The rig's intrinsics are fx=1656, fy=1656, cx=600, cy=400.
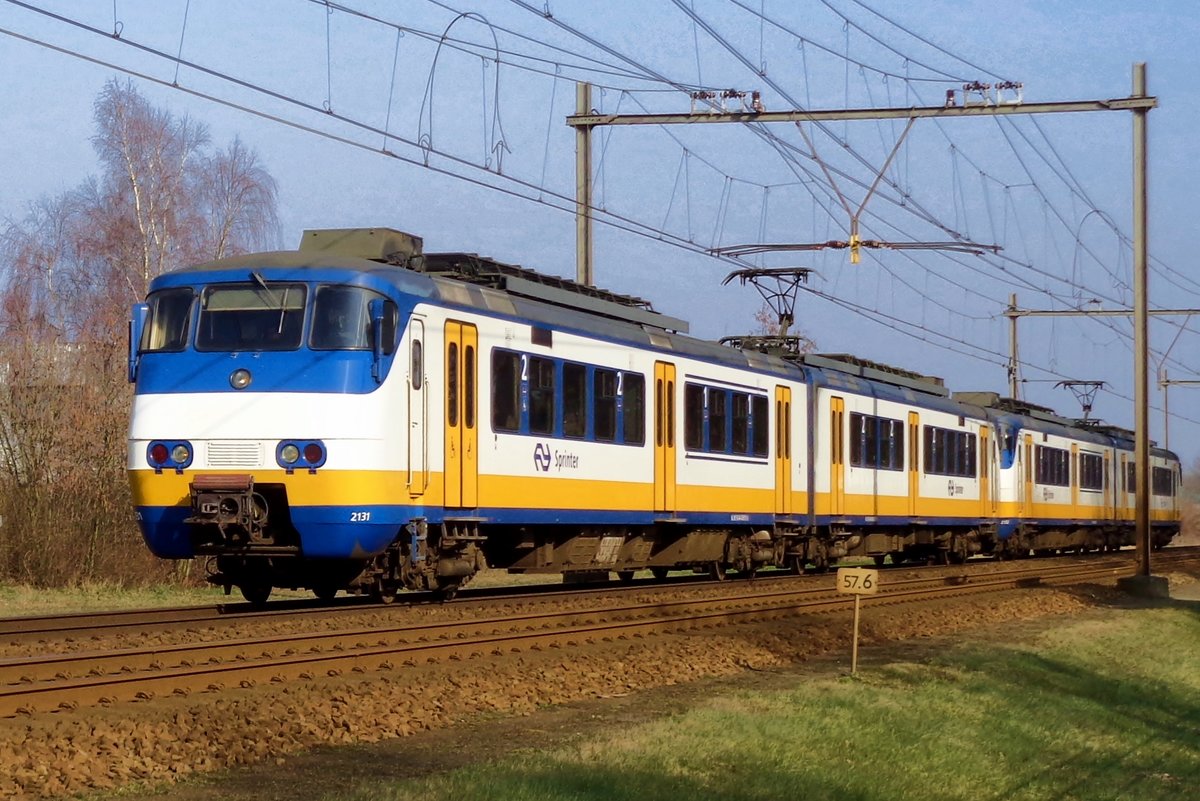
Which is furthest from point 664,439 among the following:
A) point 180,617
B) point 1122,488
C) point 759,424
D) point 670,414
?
point 1122,488

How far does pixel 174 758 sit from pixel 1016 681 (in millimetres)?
8493

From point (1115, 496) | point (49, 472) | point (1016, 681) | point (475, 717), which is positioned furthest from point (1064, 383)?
point (475, 717)

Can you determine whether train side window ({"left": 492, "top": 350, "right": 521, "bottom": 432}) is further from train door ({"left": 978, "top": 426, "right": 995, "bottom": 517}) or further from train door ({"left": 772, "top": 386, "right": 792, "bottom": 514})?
train door ({"left": 978, "top": 426, "right": 995, "bottom": 517})

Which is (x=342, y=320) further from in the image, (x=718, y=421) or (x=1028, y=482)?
(x=1028, y=482)

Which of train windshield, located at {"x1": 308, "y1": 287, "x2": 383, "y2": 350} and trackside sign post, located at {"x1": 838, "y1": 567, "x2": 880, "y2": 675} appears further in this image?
train windshield, located at {"x1": 308, "y1": 287, "x2": 383, "y2": 350}

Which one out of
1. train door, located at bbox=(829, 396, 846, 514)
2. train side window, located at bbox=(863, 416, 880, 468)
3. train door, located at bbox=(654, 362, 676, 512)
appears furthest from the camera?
train side window, located at bbox=(863, 416, 880, 468)

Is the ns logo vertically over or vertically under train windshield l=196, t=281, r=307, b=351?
under

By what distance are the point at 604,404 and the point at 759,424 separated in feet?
17.7

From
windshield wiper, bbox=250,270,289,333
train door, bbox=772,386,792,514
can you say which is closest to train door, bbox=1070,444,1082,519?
train door, bbox=772,386,792,514

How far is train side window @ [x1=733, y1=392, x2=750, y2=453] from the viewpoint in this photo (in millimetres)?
23641

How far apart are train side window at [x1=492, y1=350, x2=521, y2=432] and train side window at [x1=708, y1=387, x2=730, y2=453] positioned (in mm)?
5555

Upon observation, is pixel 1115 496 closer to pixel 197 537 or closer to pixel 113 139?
pixel 113 139

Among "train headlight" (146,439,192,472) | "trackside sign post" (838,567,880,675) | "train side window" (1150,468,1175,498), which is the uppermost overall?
"train side window" (1150,468,1175,498)

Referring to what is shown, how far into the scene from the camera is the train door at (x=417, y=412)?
1576 centimetres
